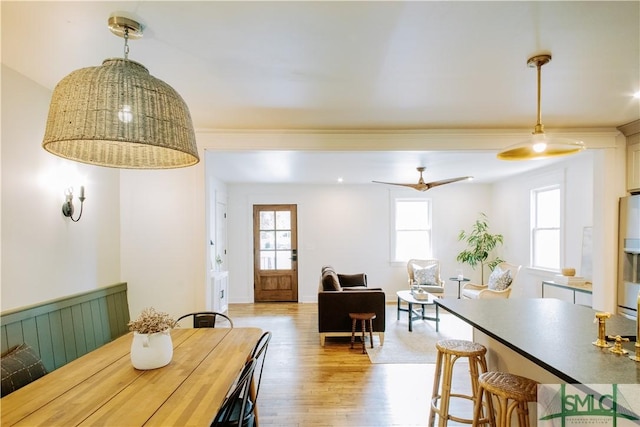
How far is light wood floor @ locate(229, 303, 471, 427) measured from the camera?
257 cm

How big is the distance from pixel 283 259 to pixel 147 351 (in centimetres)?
514

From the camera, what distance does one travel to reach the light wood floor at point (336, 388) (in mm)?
2574

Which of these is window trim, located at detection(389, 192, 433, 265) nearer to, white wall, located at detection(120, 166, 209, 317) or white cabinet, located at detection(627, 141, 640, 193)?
white cabinet, located at detection(627, 141, 640, 193)

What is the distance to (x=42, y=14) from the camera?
150 cm

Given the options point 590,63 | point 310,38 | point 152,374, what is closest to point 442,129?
point 590,63

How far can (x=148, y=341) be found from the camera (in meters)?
1.72

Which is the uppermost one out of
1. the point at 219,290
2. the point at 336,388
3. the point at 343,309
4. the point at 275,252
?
the point at 275,252

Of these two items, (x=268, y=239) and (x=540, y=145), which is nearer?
(x=540, y=145)

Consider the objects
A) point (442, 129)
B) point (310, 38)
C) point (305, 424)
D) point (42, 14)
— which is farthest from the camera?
point (442, 129)

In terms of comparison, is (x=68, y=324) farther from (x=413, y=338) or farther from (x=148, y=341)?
(x=413, y=338)

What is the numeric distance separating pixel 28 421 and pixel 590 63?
129 inches

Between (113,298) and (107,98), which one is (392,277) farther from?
(107,98)

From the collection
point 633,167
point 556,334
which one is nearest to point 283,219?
point 633,167

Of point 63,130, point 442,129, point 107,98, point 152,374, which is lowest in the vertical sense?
point 152,374
